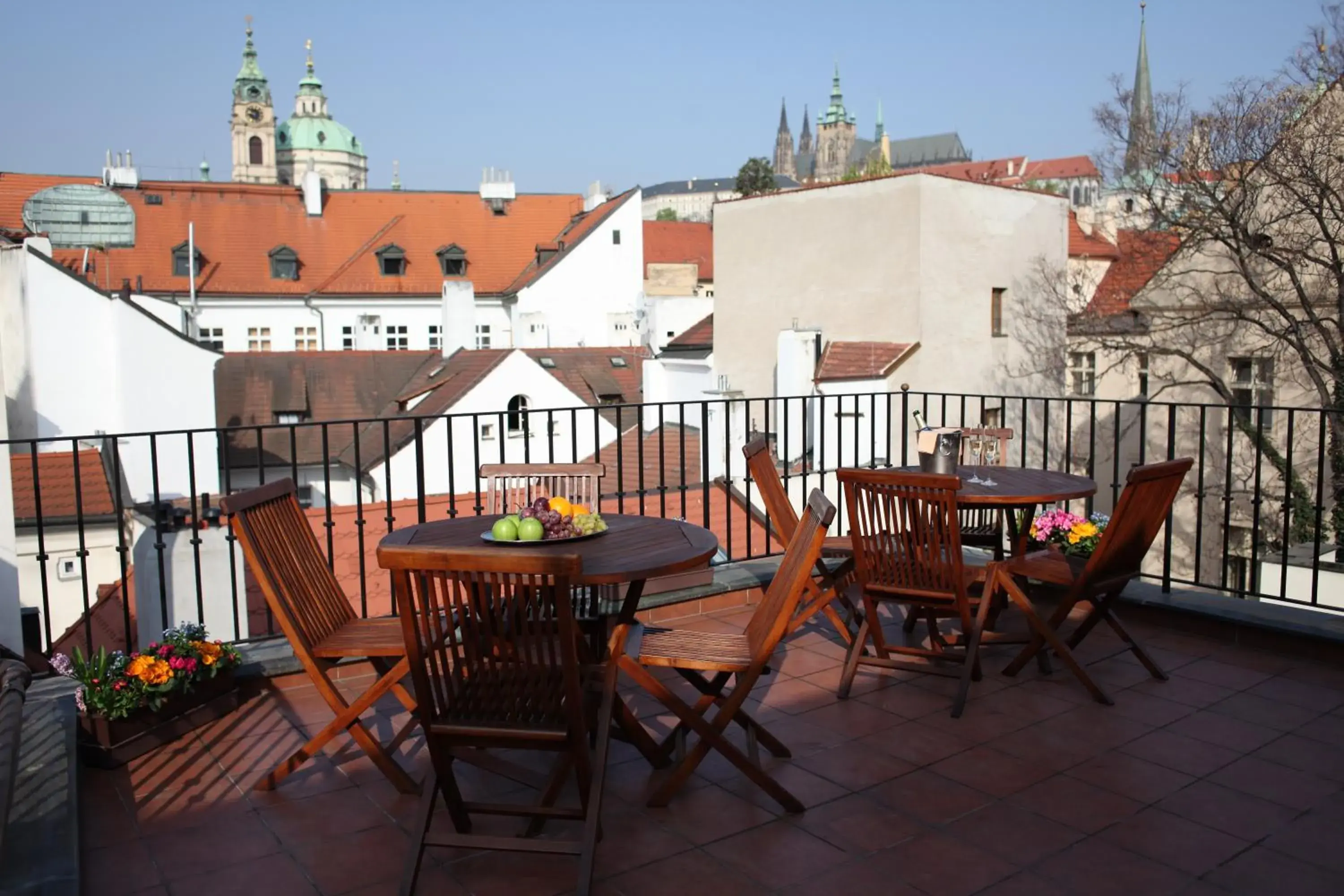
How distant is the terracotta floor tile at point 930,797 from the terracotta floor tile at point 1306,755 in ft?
3.33

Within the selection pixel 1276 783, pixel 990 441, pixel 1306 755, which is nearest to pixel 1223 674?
pixel 1306 755

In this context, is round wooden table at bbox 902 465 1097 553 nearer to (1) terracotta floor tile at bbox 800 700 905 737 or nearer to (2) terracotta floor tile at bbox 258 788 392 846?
(1) terracotta floor tile at bbox 800 700 905 737

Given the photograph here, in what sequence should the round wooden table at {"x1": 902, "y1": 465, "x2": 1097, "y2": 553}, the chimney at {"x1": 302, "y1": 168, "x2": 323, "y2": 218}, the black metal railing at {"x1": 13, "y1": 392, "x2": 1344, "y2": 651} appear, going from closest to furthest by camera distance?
the round wooden table at {"x1": 902, "y1": 465, "x2": 1097, "y2": 553}
the black metal railing at {"x1": 13, "y1": 392, "x2": 1344, "y2": 651}
the chimney at {"x1": 302, "y1": 168, "x2": 323, "y2": 218}

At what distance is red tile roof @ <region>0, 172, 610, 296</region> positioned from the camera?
41.9 m

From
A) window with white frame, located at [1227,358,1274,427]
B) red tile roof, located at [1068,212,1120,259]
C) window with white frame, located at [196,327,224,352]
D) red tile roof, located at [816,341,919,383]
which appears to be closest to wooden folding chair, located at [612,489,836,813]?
red tile roof, located at [816,341,919,383]

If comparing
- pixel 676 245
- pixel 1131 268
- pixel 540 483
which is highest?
pixel 676 245

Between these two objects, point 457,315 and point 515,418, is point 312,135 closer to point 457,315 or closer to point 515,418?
point 457,315

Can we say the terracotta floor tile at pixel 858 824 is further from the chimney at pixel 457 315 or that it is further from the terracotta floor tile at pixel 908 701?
the chimney at pixel 457 315

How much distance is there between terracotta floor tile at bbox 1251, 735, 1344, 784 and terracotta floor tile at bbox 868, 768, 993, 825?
1.02m

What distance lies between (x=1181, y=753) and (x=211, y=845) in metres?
2.85

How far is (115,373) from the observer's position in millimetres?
24578

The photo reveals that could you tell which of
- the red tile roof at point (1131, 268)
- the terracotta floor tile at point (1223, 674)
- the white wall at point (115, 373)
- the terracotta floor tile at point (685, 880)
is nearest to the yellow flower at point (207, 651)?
the terracotta floor tile at point (685, 880)

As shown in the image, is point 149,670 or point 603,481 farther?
point 603,481

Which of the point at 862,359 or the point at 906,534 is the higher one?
the point at 862,359
